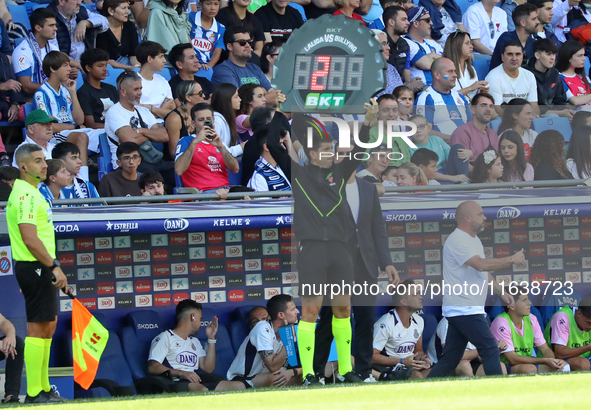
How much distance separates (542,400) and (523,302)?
55.2 inches

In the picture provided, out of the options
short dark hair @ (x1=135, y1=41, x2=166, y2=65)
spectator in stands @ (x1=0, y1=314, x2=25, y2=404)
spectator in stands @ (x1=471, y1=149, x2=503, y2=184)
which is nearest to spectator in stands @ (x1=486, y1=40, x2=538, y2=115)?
spectator in stands @ (x1=471, y1=149, x2=503, y2=184)

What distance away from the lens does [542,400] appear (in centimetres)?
477

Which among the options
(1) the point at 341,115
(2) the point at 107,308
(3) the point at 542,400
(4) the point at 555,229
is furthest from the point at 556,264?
(2) the point at 107,308

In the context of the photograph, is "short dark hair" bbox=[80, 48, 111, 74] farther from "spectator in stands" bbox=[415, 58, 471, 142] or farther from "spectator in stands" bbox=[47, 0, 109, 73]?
"spectator in stands" bbox=[415, 58, 471, 142]

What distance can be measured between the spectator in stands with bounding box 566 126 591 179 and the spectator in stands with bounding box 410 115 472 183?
2.85 feet

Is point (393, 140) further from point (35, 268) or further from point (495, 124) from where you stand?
point (35, 268)

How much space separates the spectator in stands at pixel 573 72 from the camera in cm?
931

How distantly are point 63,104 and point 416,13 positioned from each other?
4276 millimetres

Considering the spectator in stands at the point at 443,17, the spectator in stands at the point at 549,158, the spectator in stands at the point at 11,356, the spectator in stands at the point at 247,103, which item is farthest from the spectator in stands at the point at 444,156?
the spectator in stands at the point at 443,17

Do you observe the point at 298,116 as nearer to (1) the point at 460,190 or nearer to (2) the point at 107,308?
(1) the point at 460,190

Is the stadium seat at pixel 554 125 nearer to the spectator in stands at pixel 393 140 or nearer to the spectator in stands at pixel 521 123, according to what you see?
the spectator in stands at pixel 521 123

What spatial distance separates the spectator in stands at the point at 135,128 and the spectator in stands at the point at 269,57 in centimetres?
189

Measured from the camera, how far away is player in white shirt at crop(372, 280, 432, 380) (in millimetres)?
5855

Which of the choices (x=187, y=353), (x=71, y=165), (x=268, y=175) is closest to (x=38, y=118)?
(x=71, y=165)
